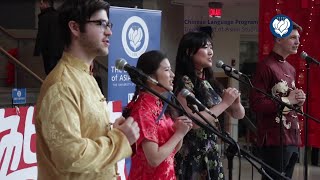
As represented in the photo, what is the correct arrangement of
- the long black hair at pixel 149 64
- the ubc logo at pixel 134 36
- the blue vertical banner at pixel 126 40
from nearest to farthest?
1. the long black hair at pixel 149 64
2. the blue vertical banner at pixel 126 40
3. the ubc logo at pixel 134 36

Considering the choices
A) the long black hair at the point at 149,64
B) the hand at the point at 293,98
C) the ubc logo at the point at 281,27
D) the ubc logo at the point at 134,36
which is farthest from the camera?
the ubc logo at the point at 134,36

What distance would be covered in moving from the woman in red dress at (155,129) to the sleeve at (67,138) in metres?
0.67

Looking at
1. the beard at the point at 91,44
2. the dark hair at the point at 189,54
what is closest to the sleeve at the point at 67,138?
the beard at the point at 91,44

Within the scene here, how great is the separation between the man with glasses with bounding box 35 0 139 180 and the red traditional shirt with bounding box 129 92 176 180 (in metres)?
0.57

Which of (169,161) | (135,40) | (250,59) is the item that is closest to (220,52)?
(250,59)

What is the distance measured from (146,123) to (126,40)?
84.1 inches

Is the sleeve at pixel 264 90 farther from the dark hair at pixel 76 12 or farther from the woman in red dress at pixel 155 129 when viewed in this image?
the dark hair at pixel 76 12

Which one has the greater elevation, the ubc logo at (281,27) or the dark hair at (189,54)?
the ubc logo at (281,27)

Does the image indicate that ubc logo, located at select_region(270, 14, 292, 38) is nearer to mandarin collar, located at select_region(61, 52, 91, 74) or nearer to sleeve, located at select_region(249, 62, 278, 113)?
sleeve, located at select_region(249, 62, 278, 113)

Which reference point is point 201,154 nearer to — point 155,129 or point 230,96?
point 230,96

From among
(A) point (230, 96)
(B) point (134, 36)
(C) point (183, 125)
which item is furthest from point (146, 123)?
(B) point (134, 36)

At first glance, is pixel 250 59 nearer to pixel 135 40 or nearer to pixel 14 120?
pixel 135 40

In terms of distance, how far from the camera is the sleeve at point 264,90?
409cm

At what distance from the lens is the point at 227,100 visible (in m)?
3.22
